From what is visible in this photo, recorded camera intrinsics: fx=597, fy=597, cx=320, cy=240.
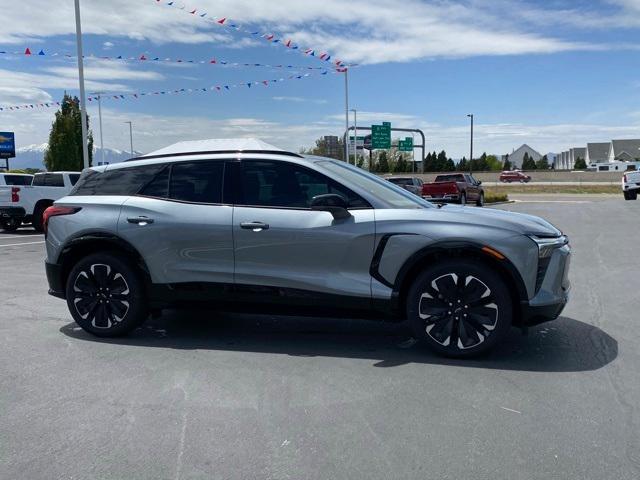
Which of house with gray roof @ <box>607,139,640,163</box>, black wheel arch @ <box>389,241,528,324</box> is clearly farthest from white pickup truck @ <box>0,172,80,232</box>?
house with gray roof @ <box>607,139,640,163</box>

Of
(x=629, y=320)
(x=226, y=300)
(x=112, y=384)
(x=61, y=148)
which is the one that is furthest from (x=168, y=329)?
(x=61, y=148)

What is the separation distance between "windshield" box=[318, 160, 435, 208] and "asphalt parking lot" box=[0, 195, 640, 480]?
49.6 inches

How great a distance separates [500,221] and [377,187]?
119 centimetres

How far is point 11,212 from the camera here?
1769cm

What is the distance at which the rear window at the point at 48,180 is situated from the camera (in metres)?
18.4

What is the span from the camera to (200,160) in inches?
219

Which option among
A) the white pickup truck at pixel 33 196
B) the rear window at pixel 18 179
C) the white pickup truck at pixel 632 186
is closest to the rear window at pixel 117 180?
the white pickup truck at pixel 33 196

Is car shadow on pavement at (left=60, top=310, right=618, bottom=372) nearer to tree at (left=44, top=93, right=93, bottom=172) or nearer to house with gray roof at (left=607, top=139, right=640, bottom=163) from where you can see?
tree at (left=44, top=93, right=93, bottom=172)

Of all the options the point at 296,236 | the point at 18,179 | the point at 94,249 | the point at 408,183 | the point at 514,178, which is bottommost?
the point at 94,249

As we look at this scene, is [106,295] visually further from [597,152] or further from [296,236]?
A: [597,152]

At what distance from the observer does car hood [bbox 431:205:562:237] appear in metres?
4.77

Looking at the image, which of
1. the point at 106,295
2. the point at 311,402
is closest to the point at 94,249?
the point at 106,295

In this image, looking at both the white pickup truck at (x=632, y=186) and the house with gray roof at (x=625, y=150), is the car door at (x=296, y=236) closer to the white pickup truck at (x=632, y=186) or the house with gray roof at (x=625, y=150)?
the white pickup truck at (x=632, y=186)

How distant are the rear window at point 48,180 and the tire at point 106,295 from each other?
14.2m
